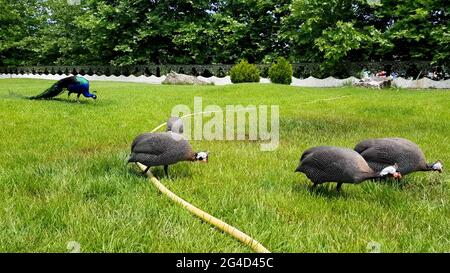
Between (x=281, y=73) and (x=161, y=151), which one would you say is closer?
(x=161, y=151)

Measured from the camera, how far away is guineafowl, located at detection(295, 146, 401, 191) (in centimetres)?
356

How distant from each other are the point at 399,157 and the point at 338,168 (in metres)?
0.83

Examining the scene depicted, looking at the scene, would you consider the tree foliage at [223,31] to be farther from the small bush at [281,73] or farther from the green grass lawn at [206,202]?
the green grass lawn at [206,202]

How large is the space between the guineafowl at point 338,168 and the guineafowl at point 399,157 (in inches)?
15.1

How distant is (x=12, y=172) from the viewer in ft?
13.9

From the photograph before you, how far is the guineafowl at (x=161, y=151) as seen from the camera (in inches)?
159

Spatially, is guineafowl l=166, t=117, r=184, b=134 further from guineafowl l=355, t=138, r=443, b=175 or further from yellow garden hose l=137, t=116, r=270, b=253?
guineafowl l=355, t=138, r=443, b=175

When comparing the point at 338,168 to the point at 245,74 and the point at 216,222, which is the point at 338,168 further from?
the point at 245,74

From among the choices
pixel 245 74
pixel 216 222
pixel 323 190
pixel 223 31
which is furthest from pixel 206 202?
pixel 223 31

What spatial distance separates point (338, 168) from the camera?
3.61m

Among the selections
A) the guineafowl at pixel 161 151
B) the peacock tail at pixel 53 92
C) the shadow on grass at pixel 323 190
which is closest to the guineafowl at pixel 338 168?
the shadow on grass at pixel 323 190

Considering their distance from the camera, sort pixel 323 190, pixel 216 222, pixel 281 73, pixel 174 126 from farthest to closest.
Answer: pixel 281 73
pixel 174 126
pixel 323 190
pixel 216 222

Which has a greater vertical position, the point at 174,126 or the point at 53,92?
the point at 53,92

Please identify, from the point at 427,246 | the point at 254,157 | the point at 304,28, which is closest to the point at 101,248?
the point at 427,246
